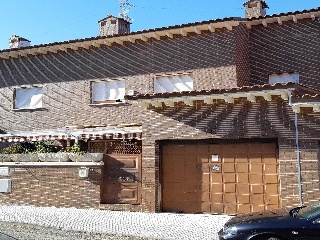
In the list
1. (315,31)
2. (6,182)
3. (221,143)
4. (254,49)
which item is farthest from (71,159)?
(315,31)

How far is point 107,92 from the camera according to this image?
19906mm

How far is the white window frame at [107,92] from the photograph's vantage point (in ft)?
64.4

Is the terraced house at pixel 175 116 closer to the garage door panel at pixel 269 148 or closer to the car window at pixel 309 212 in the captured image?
the garage door panel at pixel 269 148

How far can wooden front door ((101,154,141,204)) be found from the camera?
50.1ft

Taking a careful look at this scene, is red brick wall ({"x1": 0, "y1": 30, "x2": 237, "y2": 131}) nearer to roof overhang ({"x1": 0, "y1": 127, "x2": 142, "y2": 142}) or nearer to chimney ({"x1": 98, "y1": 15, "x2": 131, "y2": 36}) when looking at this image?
roof overhang ({"x1": 0, "y1": 127, "x2": 142, "y2": 142})

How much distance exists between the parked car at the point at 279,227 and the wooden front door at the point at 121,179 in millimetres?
7146

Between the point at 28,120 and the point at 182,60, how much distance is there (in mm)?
9199

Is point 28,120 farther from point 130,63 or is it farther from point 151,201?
point 151,201

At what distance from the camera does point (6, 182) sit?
54.9 ft

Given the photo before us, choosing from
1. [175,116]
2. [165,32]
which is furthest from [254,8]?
[175,116]

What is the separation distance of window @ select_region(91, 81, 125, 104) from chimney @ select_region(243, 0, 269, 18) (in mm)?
8136

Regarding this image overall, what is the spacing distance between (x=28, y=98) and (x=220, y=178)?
40.7 feet

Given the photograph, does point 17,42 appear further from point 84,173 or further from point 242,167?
point 242,167

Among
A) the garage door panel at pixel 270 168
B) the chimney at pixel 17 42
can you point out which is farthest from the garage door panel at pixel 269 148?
the chimney at pixel 17 42
